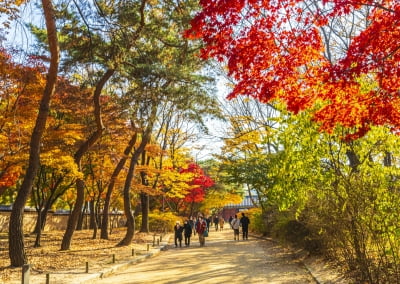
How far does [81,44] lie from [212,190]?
39.5 metres

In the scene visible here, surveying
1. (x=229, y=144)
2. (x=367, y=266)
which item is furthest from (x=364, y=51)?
(x=229, y=144)

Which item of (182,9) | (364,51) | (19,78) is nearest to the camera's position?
(364,51)

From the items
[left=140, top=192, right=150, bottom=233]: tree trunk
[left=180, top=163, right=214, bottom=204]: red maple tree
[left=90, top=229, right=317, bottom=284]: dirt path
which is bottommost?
[left=90, top=229, right=317, bottom=284]: dirt path

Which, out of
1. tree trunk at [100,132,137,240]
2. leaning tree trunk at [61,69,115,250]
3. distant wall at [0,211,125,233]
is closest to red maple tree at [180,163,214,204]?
distant wall at [0,211,125,233]

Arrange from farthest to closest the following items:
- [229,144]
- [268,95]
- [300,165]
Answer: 1. [229,144]
2. [300,165]
3. [268,95]

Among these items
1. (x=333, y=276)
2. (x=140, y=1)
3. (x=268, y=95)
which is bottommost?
(x=333, y=276)

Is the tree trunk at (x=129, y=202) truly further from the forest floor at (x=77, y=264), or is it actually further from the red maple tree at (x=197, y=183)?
the red maple tree at (x=197, y=183)

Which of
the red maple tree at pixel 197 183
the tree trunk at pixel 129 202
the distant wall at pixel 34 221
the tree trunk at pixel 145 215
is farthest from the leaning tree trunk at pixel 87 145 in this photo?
the red maple tree at pixel 197 183

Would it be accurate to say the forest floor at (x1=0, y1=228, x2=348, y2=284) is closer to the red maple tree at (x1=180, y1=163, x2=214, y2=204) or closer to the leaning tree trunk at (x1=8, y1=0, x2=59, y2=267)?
the leaning tree trunk at (x1=8, y1=0, x2=59, y2=267)

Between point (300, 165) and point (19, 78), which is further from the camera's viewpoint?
point (19, 78)

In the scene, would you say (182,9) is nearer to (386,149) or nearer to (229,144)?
(386,149)

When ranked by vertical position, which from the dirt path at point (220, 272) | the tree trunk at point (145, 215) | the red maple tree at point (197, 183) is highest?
the red maple tree at point (197, 183)

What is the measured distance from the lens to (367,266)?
7715mm

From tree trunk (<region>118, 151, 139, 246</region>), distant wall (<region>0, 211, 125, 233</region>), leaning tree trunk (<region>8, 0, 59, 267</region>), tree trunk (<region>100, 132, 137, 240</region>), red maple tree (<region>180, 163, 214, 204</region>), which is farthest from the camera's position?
red maple tree (<region>180, 163, 214, 204</region>)
